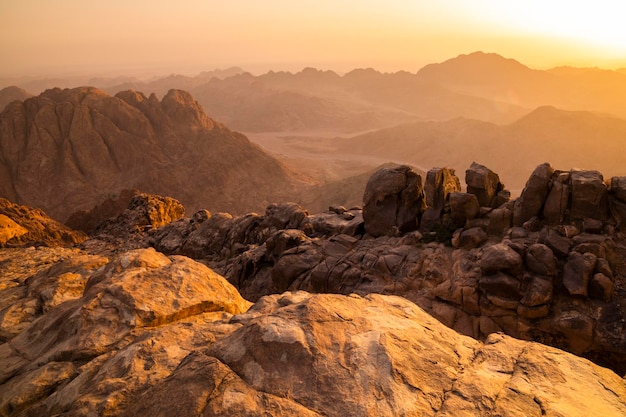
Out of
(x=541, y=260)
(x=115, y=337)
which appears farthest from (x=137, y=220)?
(x=541, y=260)

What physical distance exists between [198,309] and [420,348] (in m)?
4.81

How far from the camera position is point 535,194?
17312 mm

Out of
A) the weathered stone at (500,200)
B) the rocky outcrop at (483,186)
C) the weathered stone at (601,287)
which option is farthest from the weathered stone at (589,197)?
the rocky outcrop at (483,186)

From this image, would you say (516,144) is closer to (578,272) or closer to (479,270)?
(479,270)

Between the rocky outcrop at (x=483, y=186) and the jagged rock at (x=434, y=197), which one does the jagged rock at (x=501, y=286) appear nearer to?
the jagged rock at (x=434, y=197)

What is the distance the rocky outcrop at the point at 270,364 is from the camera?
5293mm

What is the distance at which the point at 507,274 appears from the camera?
15.2 metres

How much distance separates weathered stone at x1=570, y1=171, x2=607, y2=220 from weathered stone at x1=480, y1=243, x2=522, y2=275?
375cm

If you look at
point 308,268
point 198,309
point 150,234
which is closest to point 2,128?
point 150,234

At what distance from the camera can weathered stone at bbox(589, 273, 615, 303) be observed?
13.7 m

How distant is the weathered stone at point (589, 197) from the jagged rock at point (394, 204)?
734cm

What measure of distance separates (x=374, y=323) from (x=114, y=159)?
228ft

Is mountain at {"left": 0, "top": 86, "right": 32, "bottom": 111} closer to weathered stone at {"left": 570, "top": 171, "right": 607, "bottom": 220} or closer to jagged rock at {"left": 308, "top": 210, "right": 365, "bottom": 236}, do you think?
jagged rock at {"left": 308, "top": 210, "right": 365, "bottom": 236}

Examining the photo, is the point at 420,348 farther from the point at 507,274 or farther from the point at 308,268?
the point at 308,268
